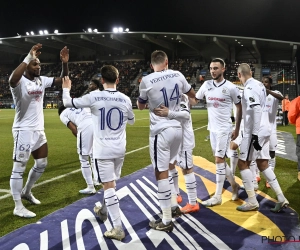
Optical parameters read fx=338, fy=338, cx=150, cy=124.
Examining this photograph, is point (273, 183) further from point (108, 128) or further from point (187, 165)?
point (108, 128)

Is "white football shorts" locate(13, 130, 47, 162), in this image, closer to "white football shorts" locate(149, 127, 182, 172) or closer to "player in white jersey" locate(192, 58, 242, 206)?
"white football shorts" locate(149, 127, 182, 172)

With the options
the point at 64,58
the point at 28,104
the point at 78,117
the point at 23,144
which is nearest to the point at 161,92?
the point at 64,58

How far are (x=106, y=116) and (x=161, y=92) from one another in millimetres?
789

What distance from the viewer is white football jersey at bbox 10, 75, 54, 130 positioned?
500cm

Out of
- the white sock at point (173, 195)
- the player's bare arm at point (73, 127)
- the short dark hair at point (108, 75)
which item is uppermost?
the short dark hair at point (108, 75)

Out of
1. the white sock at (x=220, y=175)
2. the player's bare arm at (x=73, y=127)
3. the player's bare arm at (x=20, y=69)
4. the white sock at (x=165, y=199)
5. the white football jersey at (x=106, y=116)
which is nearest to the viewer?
the white football jersey at (x=106, y=116)

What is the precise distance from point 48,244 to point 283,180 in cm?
507

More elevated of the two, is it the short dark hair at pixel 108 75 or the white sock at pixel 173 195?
the short dark hair at pixel 108 75

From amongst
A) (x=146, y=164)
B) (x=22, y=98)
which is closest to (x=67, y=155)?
(x=146, y=164)

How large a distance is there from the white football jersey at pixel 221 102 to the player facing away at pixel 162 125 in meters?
1.13

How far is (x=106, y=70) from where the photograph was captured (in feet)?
14.2

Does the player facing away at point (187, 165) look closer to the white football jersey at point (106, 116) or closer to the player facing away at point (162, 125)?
the player facing away at point (162, 125)

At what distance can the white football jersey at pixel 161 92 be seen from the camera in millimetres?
4410

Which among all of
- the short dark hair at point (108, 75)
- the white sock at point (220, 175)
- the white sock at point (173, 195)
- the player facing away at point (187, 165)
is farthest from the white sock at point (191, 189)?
the short dark hair at point (108, 75)
